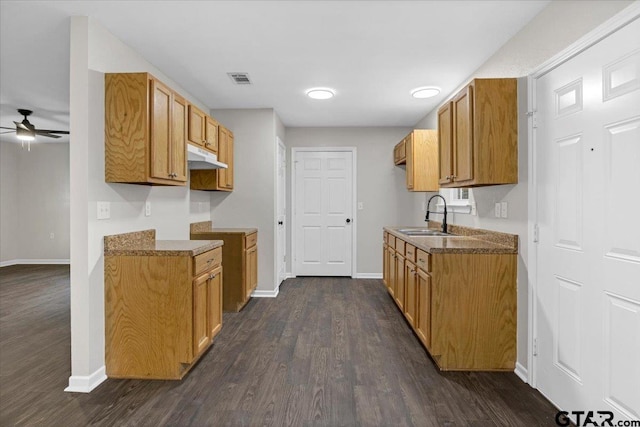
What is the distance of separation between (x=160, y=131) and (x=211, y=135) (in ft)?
4.05

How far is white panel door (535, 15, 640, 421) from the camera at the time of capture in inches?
60.9

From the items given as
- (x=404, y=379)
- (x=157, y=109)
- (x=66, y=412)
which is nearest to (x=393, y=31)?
(x=157, y=109)

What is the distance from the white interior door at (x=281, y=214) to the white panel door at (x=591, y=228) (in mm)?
3265

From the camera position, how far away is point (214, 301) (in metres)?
2.80

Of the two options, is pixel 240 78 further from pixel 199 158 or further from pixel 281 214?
pixel 281 214

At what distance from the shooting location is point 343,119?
16.4 feet

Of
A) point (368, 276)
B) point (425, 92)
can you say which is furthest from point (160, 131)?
point (368, 276)

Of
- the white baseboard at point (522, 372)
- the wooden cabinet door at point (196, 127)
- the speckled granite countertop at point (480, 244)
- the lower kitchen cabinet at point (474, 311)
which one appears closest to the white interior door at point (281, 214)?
the wooden cabinet door at point (196, 127)

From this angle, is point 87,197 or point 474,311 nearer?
point 87,197

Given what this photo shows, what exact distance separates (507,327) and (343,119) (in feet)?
11.6

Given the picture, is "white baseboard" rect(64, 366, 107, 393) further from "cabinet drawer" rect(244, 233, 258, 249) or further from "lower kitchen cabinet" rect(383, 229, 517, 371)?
"lower kitchen cabinet" rect(383, 229, 517, 371)

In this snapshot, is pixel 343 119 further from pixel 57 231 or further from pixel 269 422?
pixel 57 231

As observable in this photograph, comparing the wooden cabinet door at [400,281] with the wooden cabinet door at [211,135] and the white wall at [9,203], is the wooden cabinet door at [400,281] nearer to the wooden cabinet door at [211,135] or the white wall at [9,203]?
the wooden cabinet door at [211,135]

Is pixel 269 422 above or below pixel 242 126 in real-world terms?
below
